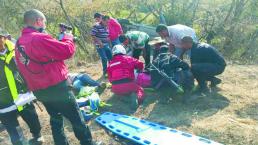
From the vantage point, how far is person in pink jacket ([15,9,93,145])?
395 cm

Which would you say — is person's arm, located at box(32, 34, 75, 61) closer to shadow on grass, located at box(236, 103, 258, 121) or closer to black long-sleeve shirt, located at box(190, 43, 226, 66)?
black long-sleeve shirt, located at box(190, 43, 226, 66)

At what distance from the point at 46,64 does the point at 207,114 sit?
9.59 feet

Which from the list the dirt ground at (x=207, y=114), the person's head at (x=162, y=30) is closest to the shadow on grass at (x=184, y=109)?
the dirt ground at (x=207, y=114)

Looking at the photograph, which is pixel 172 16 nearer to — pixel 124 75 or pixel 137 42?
pixel 137 42

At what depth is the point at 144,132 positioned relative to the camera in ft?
16.9

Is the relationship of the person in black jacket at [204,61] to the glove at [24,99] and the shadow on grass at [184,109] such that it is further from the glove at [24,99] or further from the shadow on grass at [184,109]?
the glove at [24,99]

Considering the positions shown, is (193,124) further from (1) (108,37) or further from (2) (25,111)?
(1) (108,37)

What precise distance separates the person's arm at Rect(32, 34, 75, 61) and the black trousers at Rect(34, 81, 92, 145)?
1.22 feet

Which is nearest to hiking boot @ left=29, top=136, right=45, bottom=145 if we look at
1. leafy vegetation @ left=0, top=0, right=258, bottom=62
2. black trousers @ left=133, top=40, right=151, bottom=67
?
black trousers @ left=133, top=40, right=151, bottom=67

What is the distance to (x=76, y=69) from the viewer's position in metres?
9.42

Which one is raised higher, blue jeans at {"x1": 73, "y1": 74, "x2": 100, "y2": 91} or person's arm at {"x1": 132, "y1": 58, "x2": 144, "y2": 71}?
person's arm at {"x1": 132, "y1": 58, "x2": 144, "y2": 71}

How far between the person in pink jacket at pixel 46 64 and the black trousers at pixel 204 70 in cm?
278

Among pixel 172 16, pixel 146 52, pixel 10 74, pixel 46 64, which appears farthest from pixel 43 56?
pixel 172 16

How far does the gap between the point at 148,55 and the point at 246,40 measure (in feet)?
19.6
